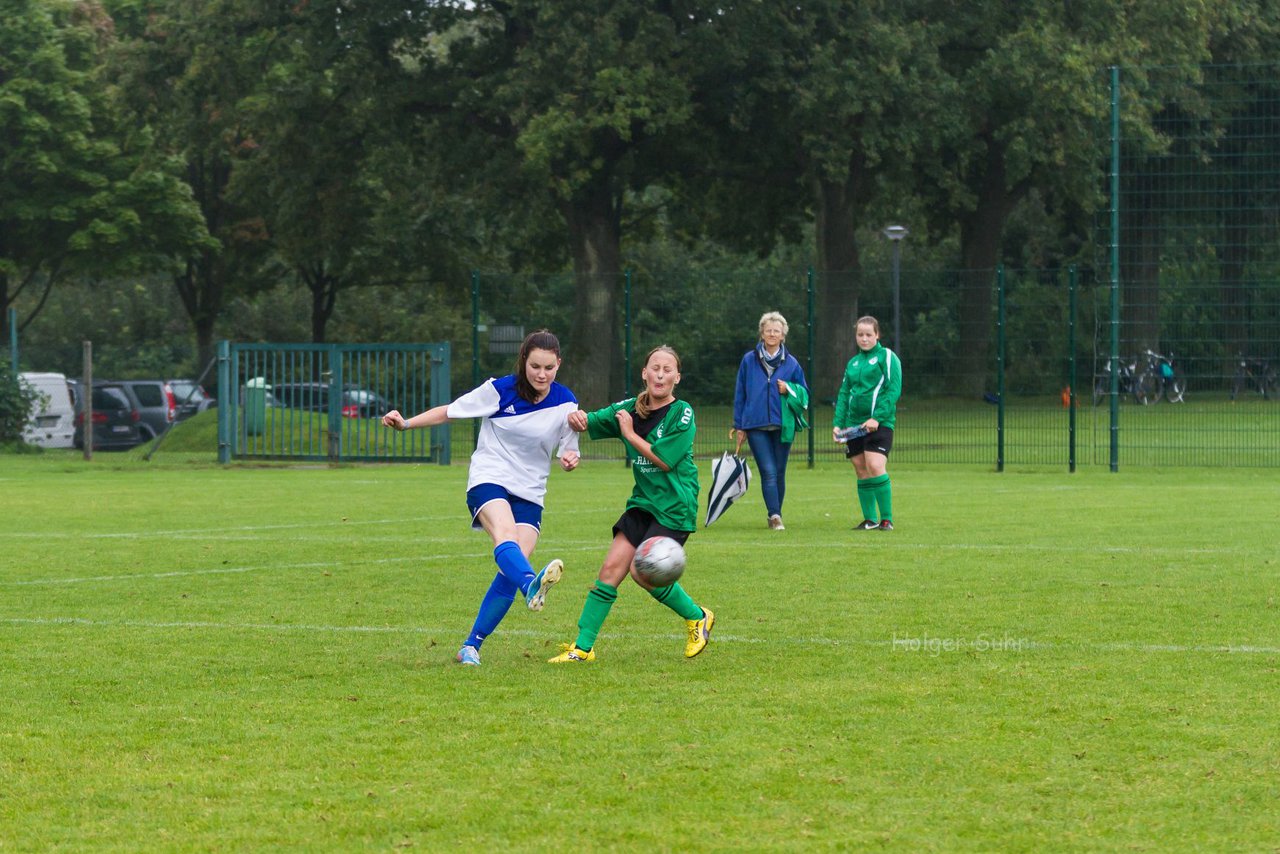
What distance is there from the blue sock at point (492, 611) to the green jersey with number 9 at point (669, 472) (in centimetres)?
69

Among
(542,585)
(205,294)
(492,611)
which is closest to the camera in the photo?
(542,585)

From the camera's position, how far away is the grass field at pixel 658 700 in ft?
17.7

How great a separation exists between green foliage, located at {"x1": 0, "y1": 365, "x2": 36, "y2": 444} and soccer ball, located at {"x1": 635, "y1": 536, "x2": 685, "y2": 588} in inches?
942

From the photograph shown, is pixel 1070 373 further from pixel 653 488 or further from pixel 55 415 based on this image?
pixel 55 415

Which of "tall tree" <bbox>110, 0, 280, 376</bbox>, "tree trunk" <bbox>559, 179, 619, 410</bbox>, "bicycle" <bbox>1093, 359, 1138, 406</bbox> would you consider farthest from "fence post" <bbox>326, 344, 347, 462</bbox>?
"tall tree" <bbox>110, 0, 280, 376</bbox>

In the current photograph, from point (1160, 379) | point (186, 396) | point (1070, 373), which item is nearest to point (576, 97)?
point (186, 396)

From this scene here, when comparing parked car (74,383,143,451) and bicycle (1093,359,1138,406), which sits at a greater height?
bicycle (1093,359,1138,406)

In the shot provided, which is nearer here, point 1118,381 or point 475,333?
point 1118,381

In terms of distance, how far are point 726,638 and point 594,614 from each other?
93 cm

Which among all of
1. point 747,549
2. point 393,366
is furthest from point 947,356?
point 747,549

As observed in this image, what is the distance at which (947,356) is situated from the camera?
2430 centimetres

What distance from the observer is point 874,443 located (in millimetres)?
14930

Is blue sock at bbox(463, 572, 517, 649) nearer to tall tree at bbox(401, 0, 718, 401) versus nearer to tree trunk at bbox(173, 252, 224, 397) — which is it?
tall tree at bbox(401, 0, 718, 401)

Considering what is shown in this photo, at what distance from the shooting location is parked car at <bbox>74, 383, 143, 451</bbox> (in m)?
36.4
